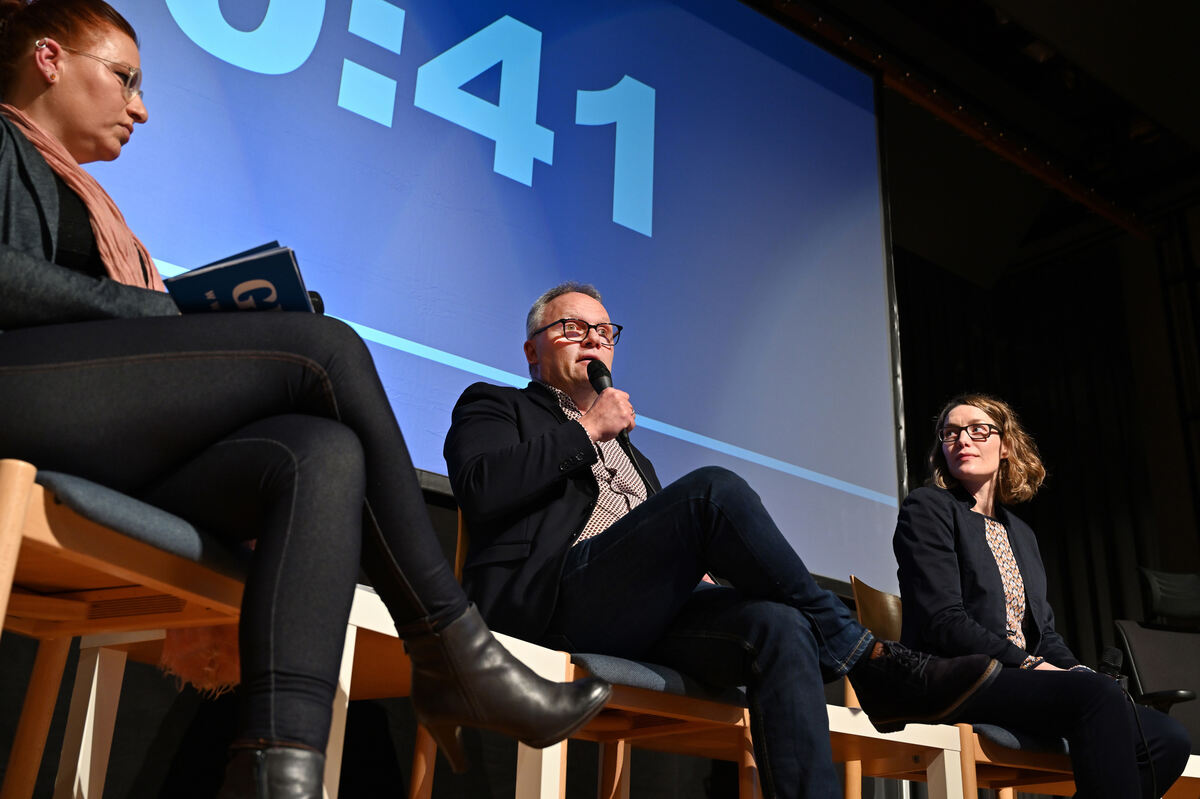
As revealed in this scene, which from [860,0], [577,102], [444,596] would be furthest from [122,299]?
[860,0]

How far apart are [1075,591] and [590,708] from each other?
5.03 m

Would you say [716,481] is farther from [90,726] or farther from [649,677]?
[90,726]

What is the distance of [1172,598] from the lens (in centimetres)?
364

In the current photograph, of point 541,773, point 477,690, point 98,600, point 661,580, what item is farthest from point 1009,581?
point 98,600

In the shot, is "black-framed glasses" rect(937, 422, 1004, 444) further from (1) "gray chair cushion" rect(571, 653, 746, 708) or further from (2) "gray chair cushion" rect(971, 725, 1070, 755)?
(1) "gray chair cushion" rect(571, 653, 746, 708)

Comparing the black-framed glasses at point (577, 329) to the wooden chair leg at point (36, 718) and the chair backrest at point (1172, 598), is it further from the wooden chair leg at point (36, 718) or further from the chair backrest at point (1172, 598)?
the chair backrest at point (1172, 598)

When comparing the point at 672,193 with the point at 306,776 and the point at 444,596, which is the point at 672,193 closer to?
the point at 444,596

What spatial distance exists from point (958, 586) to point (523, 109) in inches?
63.1

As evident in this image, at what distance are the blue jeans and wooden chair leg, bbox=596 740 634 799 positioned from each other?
1.71ft

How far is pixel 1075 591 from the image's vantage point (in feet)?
17.6

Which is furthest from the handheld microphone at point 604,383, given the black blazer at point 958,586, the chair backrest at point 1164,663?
the chair backrest at point 1164,663

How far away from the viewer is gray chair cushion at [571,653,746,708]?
1460 millimetres

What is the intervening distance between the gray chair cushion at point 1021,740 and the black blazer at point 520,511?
3.10 ft

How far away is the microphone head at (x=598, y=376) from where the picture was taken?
180 centimetres
